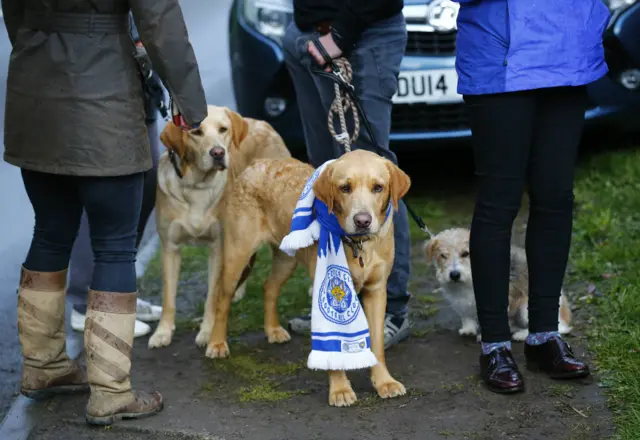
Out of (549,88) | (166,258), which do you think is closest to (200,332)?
(166,258)

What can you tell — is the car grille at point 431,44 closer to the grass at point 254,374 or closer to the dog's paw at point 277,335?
the dog's paw at point 277,335

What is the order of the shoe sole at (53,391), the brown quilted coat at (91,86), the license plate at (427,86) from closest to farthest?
the brown quilted coat at (91,86), the shoe sole at (53,391), the license plate at (427,86)

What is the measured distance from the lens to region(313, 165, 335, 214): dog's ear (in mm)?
4375

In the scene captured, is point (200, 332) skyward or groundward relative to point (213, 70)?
skyward

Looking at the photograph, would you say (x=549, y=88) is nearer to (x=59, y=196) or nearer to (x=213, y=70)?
(x=59, y=196)

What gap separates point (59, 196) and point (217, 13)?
41.6 ft

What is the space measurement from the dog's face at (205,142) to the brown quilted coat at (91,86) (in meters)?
1.11

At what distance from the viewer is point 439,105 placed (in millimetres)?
7180

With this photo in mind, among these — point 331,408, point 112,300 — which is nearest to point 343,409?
point 331,408

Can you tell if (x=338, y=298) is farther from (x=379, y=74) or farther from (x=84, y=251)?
(x=84, y=251)

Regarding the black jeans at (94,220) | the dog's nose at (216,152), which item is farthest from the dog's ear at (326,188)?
the dog's nose at (216,152)

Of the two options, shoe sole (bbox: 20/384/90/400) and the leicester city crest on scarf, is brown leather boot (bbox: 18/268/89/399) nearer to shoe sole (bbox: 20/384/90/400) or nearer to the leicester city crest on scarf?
shoe sole (bbox: 20/384/90/400)

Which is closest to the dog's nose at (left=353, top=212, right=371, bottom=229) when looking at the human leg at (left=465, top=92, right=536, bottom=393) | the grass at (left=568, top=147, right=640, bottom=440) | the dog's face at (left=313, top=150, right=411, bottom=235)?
the dog's face at (left=313, top=150, right=411, bottom=235)

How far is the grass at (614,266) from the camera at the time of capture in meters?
4.36
